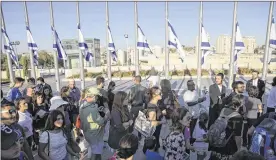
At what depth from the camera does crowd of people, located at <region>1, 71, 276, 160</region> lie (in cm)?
274

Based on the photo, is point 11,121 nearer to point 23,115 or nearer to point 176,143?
point 23,115

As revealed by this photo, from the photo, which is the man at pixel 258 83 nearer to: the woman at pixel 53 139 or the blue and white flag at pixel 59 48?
the woman at pixel 53 139

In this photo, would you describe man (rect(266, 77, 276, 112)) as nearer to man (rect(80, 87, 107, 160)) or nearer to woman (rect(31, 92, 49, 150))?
man (rect(80, 87, 107, 160))

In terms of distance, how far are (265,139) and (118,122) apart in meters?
2.03

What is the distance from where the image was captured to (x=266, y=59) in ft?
31.3

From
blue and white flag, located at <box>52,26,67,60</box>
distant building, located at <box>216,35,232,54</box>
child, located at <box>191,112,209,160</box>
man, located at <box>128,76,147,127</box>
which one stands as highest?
distant building, located at <box>216,35,232,54</box>

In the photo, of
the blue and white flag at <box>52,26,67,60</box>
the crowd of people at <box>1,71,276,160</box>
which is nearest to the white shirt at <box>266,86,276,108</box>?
the crowd of people at <box>1,71,276,160</box>

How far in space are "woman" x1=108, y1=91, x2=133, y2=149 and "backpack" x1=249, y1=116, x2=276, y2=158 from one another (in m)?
1.85

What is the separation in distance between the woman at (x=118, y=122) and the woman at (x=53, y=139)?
0.82m

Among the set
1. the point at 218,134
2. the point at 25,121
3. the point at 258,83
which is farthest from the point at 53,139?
the point at 258,83

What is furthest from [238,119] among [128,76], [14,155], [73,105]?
[128,76]

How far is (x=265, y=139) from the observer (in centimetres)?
276

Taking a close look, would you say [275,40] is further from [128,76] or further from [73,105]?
[128,76]

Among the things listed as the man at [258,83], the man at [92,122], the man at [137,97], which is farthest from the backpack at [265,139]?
the man at [258,83]
